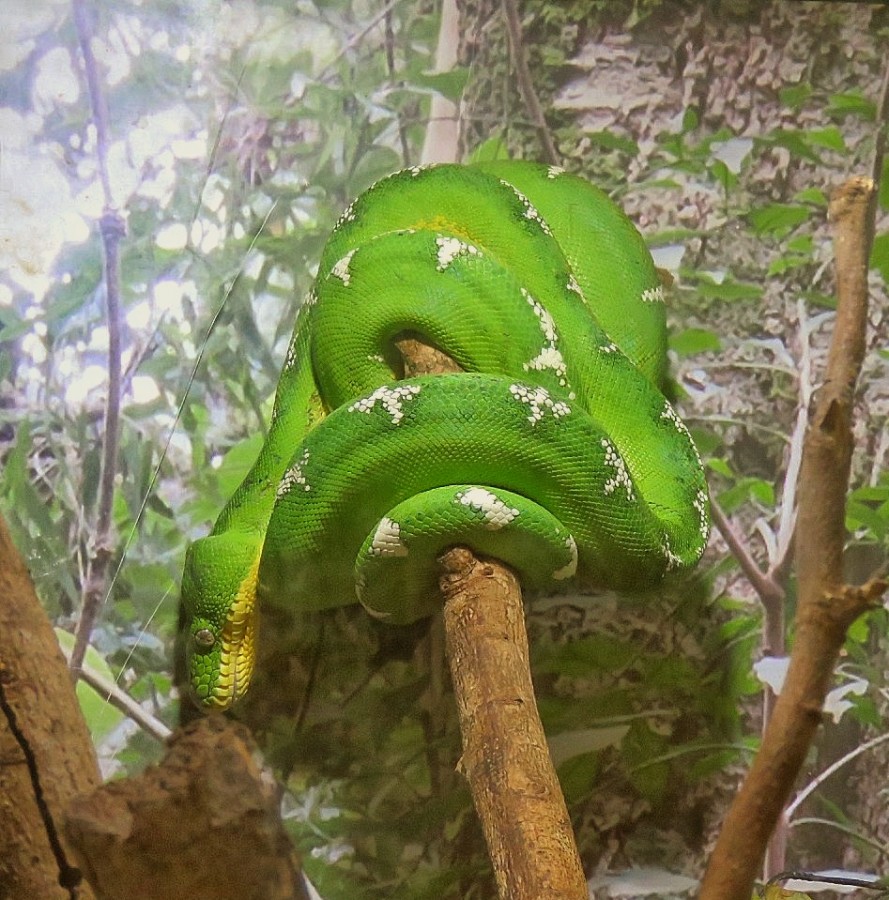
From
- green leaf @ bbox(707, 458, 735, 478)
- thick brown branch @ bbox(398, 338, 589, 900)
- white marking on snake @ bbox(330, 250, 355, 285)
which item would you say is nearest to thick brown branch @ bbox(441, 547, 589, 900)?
thick brown branch @ bbox(398, 338, 589, 900)

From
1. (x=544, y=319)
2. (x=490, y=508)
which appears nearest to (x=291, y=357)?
(x=544, y=319)

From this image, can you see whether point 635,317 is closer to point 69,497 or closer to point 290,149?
point 290,149

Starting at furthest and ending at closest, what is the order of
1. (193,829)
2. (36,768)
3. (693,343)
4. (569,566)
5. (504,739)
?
(693,343)
(569,566)
(504,739)
(36,768)
(193,829)

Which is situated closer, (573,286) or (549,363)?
(549,363)

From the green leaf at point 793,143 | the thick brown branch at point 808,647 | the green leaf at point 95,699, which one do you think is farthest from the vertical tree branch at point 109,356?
the green leaf at point 793,143

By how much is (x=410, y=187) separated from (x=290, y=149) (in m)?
0.39

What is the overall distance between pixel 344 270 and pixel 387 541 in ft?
1.86

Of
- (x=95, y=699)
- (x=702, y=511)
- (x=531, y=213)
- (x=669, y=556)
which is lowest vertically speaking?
(x=95, y=699)

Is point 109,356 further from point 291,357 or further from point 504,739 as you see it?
point 504,739

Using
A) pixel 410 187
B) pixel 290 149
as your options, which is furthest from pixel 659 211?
pixel 290 149

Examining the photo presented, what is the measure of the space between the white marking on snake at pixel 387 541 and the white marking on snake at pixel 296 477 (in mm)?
141

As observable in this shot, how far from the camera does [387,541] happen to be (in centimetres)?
139

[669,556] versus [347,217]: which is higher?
[347,217]

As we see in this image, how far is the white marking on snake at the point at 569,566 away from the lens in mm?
1434
